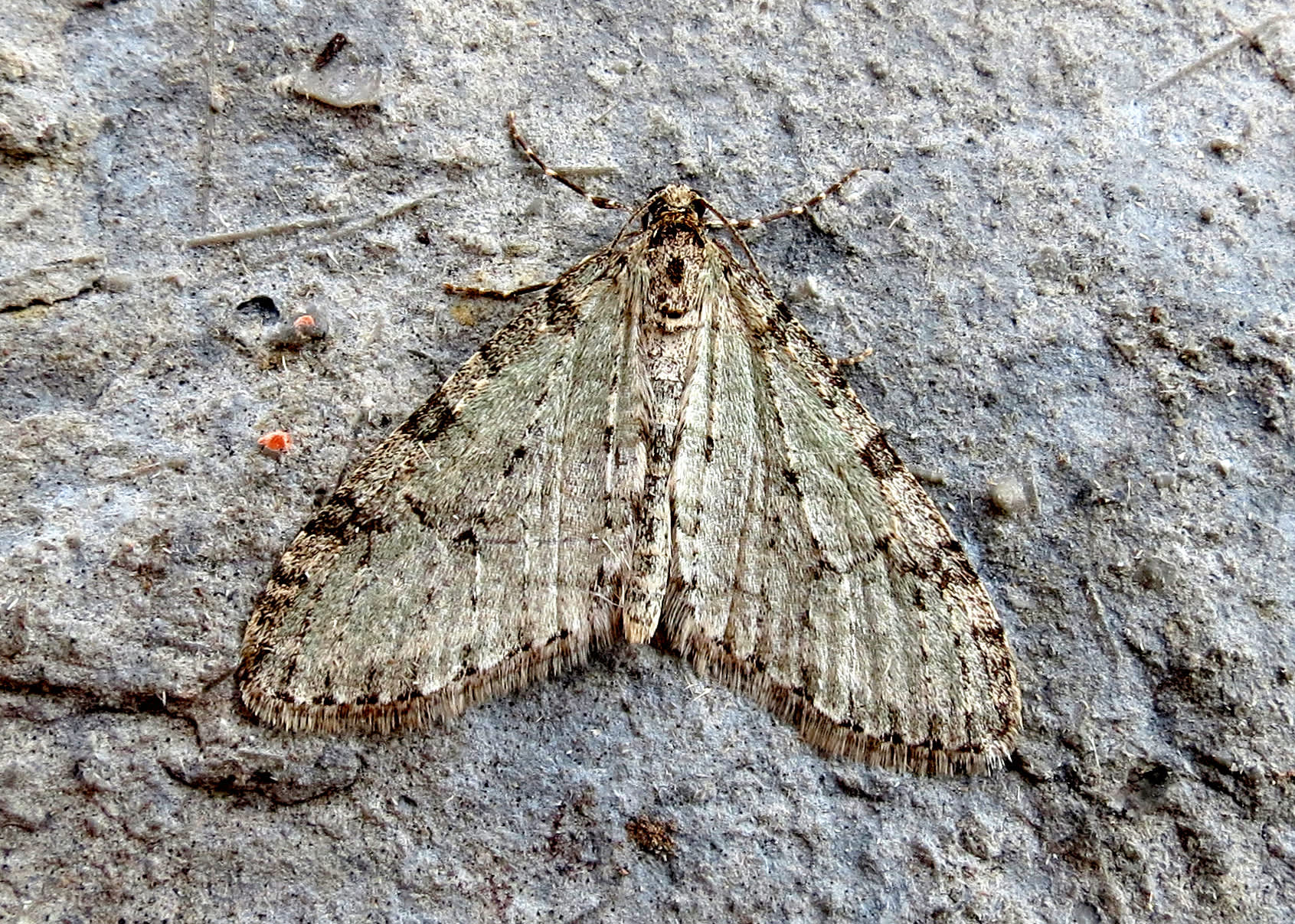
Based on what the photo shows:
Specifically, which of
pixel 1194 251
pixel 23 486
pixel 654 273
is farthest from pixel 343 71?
pixel 1194 251

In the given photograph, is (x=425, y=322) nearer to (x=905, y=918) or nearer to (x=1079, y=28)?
(x=905, y=918)

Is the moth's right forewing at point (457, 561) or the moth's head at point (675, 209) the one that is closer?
the moth's right forewing at point (457, 561)

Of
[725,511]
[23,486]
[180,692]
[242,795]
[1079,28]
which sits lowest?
[242,795]

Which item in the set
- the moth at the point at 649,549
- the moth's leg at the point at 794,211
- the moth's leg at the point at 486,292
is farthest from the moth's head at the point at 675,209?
the moth's leg at the point at 486,292

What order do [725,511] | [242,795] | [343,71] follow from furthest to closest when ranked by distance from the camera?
[343,71] → [725,511] → [242,795]

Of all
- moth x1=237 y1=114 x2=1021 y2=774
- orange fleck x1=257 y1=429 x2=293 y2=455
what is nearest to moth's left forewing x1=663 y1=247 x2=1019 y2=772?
moth x1=237 y1=114 x2=1021 y2=774

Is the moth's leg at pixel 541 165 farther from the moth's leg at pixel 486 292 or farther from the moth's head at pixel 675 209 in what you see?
the moth's leg at pixel 486 292
